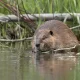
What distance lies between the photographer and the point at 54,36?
780 cm

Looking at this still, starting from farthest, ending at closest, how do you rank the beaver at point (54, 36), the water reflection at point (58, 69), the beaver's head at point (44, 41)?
1. the beaver at point (54, 36)
2. the beaver's head at point (44, 41)
3. the water reflection at point (58, 69)

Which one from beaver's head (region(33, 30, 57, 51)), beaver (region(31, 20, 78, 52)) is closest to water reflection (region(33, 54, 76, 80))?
beaver's head (region(33, 30, 57, 51))

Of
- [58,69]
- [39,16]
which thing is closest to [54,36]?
[39,16]

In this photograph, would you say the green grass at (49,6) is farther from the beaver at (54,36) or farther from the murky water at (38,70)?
the murky water at (38,70)

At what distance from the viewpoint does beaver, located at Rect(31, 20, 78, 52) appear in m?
7.40

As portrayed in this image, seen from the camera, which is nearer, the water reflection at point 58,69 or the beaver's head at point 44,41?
the water reflection at point 58,69

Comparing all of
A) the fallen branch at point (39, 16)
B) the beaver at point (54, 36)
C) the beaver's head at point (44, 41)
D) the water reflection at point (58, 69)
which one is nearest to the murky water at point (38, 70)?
the water reflection at point (58, 69)

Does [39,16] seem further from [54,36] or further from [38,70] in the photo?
→ [38,70]

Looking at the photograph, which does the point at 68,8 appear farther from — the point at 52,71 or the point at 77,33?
the point at 52,71

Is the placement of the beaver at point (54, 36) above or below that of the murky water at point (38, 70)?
A: above

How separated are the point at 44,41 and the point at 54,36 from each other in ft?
1.56

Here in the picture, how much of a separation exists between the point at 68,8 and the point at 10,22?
1.14 meters

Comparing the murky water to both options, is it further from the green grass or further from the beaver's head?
the green grass

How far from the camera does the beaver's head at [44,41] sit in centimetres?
707
